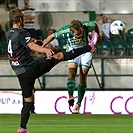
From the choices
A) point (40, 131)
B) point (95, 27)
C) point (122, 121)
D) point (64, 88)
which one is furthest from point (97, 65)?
point (40, 131)

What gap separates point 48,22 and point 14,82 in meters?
3.14

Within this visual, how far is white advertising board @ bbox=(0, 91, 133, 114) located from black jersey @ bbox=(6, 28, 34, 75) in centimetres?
861

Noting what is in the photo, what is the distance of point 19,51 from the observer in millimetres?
10375

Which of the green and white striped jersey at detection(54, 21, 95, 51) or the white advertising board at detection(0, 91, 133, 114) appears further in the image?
the white advertising board at detection(0, 91, 133, 114)

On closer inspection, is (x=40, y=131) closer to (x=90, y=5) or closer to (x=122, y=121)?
(x=122, y=121)

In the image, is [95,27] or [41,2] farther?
[41,2]

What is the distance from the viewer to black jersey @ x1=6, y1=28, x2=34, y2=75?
10.3 meters

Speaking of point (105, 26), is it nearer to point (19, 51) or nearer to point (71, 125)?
point (71, 125)

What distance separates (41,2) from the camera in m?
22.6

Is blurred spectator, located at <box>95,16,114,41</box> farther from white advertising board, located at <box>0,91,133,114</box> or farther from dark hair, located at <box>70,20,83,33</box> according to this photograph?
dark hair, located at <box>70,20,83,33</box>

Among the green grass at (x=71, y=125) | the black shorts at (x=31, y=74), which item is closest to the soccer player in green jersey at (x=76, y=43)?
the green grass at (x=71, y=125)

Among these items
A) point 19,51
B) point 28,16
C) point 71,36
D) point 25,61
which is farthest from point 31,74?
point 28,16

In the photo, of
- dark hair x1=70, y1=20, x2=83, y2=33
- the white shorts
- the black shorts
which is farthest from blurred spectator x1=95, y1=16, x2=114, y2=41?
the black shorts

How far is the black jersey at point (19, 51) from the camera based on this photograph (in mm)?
10320
